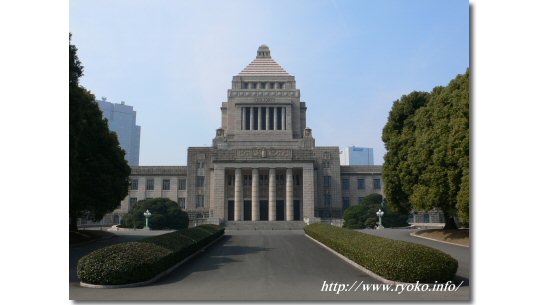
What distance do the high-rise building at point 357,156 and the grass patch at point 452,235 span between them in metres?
41.7

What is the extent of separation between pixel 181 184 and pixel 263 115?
53.9 ft

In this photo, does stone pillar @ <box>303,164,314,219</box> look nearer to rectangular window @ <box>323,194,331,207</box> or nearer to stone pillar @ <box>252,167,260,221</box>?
stone pillar @ <box>252,167,260,221</box>

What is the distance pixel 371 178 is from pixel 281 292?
57.2 metres

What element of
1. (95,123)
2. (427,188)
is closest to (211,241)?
(95,123)

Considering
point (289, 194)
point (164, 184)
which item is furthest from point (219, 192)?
point (164, 184)

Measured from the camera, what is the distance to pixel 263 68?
76750 mm

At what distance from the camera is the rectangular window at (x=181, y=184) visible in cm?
6669

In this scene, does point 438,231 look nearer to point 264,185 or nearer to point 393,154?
point 393,154

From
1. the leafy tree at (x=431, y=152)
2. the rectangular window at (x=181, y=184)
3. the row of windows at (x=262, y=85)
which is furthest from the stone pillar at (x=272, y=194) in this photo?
the leafy tree at (x=431, y=152)

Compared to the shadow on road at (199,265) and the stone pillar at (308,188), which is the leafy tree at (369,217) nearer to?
the stone pillar at (308,188)

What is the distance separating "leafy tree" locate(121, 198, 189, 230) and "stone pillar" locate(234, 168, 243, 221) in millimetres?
6505

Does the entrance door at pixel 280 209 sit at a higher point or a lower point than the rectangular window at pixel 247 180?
lower

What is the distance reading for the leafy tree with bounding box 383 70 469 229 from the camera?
2069cm

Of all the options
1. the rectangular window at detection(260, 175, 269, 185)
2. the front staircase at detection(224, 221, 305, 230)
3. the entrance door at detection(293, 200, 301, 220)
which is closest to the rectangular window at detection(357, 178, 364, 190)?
the entrance door at detection(293, 200, 301, 220)
